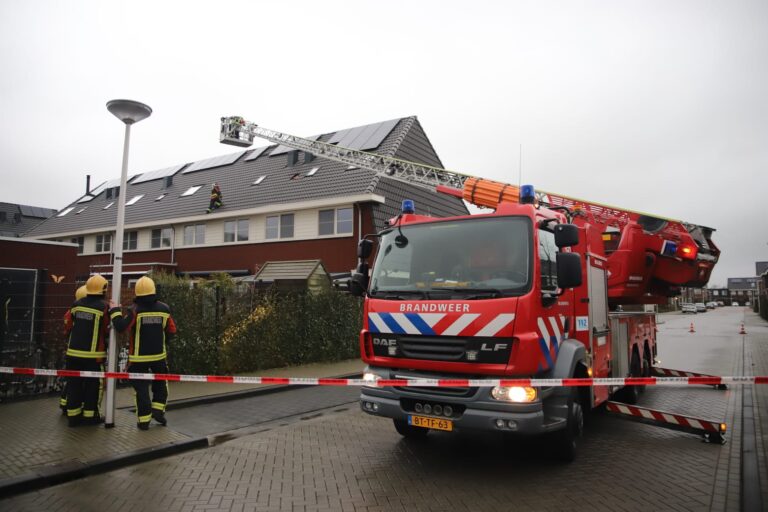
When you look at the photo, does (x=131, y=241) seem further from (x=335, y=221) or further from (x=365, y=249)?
(x=365, y=249)

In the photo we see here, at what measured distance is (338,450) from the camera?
5.98 meters

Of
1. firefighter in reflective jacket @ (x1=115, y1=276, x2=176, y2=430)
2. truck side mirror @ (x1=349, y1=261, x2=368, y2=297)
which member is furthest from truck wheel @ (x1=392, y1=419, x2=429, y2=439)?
firefighter in reflective jacket @ (x1=115, y1=276, x2=176, y2=430)

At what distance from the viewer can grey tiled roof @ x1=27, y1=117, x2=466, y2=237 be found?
21516mm

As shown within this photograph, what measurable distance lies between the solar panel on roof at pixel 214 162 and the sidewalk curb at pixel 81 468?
24.9 m

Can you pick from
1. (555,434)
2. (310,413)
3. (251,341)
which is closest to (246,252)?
(251,341)

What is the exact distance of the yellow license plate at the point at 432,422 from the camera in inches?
191

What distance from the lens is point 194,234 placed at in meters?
25.9

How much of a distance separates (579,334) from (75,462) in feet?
18.4

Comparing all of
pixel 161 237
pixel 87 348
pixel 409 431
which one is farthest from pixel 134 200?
pixel 409 431

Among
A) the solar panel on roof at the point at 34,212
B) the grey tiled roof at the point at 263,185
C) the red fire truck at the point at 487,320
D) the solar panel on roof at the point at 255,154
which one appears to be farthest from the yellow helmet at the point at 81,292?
the solar panel on roof at the point at 34,212

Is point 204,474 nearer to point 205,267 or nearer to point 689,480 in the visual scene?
point 689,480

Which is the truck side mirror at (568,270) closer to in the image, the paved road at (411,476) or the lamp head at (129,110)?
the paved road at (411,476)

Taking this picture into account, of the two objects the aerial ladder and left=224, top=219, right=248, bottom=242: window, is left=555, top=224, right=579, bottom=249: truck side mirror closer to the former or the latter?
the aerial ladder

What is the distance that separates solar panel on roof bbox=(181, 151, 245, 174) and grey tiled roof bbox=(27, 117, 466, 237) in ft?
0.74
